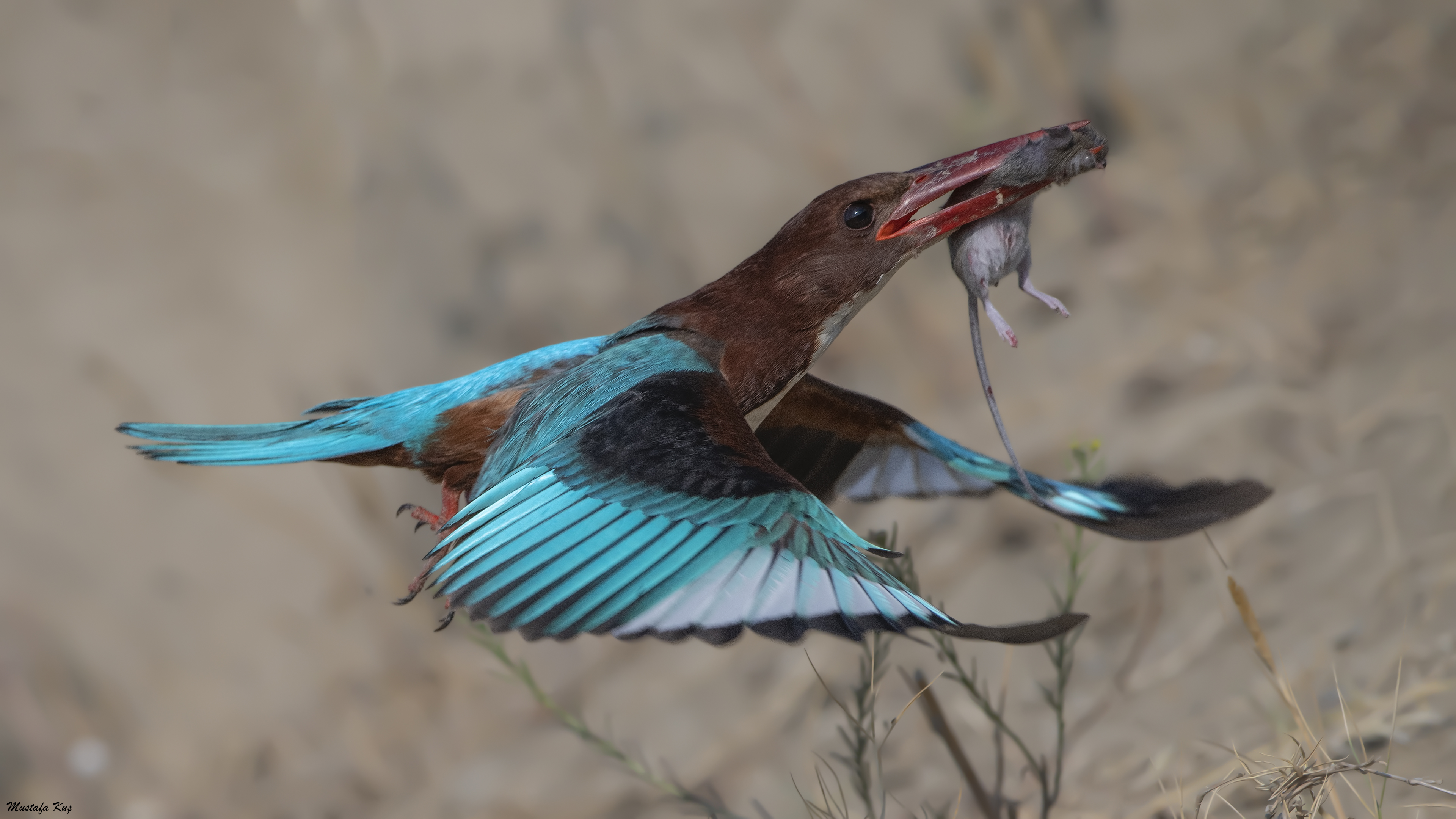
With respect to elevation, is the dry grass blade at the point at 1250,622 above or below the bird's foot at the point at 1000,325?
below

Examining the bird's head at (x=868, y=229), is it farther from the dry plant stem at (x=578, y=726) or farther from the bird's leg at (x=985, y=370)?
the dry plant stem at (x=578, y=726)

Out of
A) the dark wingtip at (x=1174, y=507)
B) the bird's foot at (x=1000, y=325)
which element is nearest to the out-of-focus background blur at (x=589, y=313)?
the dark wingtip at (x=1174, y=507)

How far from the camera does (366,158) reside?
3365mm

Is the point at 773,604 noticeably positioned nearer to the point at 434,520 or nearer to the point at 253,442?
the point at 434,520

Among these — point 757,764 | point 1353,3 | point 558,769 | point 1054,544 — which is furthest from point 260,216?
point 1353,3

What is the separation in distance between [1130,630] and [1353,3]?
91.0 inches

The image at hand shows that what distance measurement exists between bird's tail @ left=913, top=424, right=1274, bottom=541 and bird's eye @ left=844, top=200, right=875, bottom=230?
458 millimetres

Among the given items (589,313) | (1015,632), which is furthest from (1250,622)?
(589,313)

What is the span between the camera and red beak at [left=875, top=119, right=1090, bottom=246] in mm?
1506

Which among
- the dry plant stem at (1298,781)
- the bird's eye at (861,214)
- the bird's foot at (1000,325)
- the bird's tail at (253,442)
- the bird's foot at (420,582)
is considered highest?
the bird's eye at (861,214)

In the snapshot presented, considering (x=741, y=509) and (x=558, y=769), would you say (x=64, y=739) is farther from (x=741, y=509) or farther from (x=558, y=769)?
(x=741, y=509)

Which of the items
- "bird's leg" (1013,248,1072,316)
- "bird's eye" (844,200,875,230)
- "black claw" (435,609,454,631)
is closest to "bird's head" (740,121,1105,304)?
"bird's eye" (844,200,875,230)

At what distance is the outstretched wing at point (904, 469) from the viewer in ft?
6.14

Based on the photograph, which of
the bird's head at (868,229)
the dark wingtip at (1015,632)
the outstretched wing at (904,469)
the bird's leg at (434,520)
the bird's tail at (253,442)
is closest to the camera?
the dark wingtip at (1015,632)
